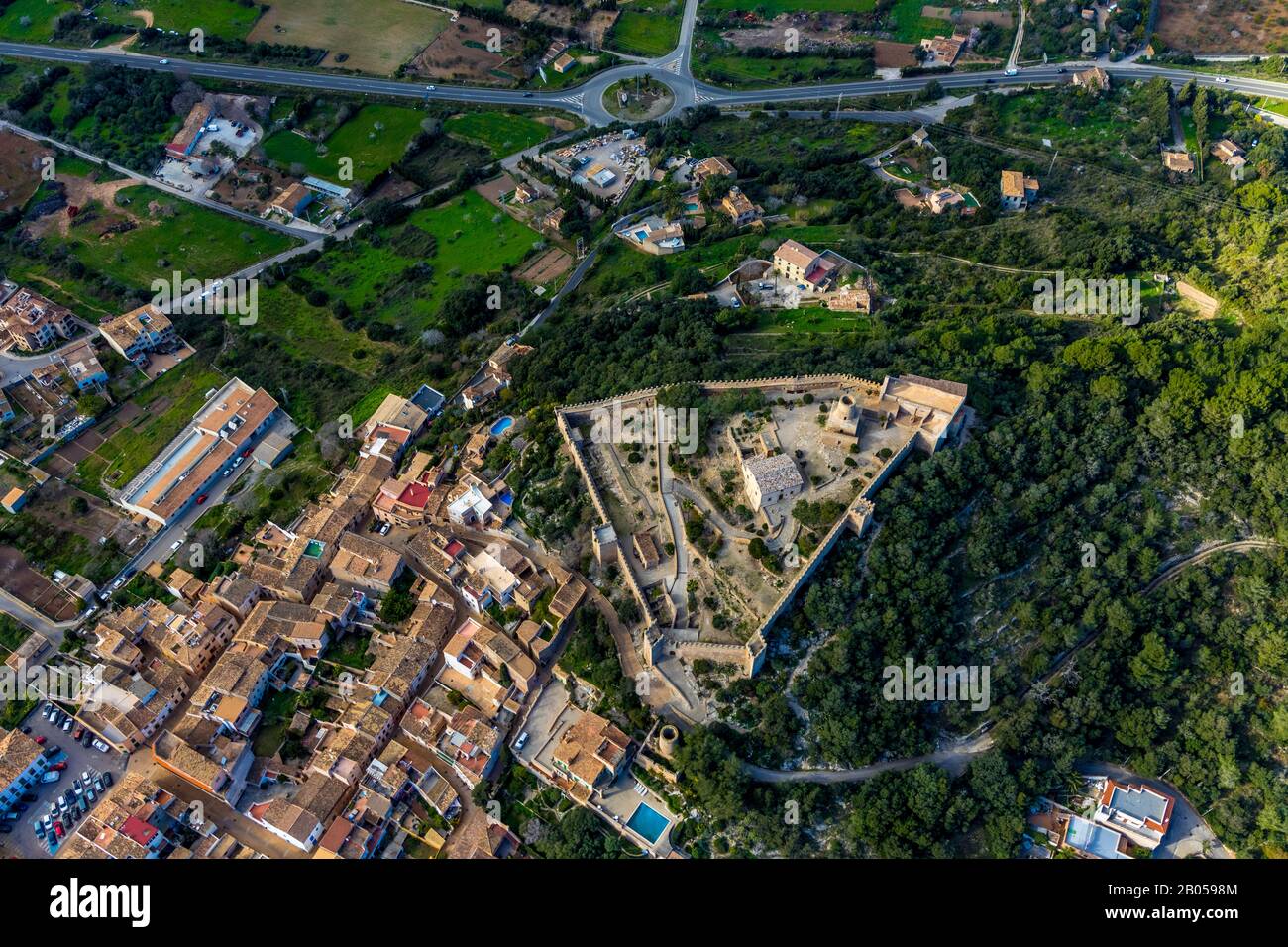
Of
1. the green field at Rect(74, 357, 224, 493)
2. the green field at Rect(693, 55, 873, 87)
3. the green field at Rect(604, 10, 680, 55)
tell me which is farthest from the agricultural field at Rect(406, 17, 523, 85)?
the green field at Rect(74, 357, 224, 493)

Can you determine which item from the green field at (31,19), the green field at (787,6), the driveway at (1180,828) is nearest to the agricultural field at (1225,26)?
the green field at (787,6)

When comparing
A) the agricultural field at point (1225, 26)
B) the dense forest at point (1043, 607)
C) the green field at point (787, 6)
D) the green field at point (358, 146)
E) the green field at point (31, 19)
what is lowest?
the dense forest at point (1043, 607)

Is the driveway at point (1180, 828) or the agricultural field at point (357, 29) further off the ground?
the agricultural field at point (357, 29)

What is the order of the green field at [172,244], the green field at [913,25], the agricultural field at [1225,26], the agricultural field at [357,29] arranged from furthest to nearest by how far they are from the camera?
1. the green field at [913,25]
2. the agricultural field at [357,29]
3. the agricultural field at [1225,26]
4. the green field at [172,244]

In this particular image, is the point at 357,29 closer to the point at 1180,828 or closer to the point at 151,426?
the point at 151,426

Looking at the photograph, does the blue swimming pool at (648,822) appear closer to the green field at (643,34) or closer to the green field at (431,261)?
the green field at (431,261)

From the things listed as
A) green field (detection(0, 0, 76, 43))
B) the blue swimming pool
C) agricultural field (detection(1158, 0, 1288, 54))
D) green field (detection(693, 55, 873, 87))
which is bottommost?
the blue swimming pool

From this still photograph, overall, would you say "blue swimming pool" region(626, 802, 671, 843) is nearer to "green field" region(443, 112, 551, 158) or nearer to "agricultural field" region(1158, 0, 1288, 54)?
"green field" region(443, 112, 551, 158)

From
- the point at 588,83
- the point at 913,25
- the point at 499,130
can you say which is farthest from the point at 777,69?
the point at 499,130
